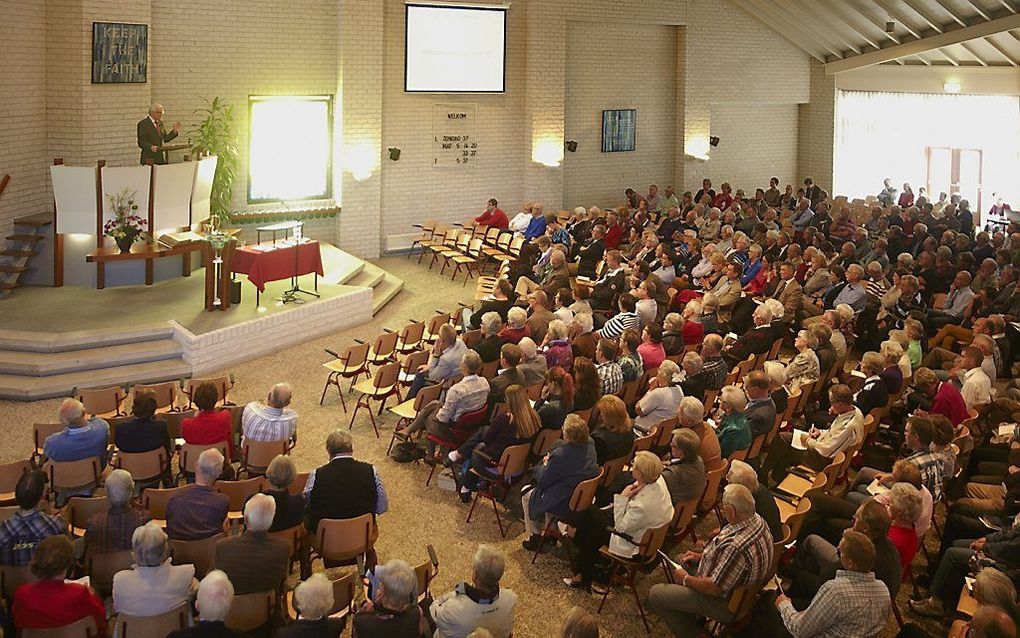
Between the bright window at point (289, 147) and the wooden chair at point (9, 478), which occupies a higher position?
the bright window at point (289, 147)

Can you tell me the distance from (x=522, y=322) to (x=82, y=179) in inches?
229

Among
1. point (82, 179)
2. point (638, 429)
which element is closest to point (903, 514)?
point (638, 429)

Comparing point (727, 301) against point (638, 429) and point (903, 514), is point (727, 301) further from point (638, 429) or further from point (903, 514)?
point (903, 514)

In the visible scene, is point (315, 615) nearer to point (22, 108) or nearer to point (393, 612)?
point (393, 612)

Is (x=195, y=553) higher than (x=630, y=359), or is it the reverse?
(x=630, y=359)

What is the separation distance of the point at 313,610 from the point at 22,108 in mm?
10358

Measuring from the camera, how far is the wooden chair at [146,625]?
4.82 metres

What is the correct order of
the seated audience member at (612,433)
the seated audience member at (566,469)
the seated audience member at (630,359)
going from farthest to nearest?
the seated audience member at (630,359), the seated audience member at (612,433), the seated audience member at (566,469)

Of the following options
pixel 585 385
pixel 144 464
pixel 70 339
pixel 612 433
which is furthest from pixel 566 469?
pixel 70 339

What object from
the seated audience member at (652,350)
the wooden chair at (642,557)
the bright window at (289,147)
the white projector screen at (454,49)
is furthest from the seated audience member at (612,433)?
the white projector screen at (454,49)

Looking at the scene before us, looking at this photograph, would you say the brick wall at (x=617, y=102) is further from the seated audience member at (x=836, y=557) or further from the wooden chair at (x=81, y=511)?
the wooden chair at (x=81, y=511)

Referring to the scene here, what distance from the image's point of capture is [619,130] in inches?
754

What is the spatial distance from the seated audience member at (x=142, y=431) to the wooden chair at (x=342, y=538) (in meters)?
1.56

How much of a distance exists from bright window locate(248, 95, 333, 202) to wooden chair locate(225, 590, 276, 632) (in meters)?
10.5
